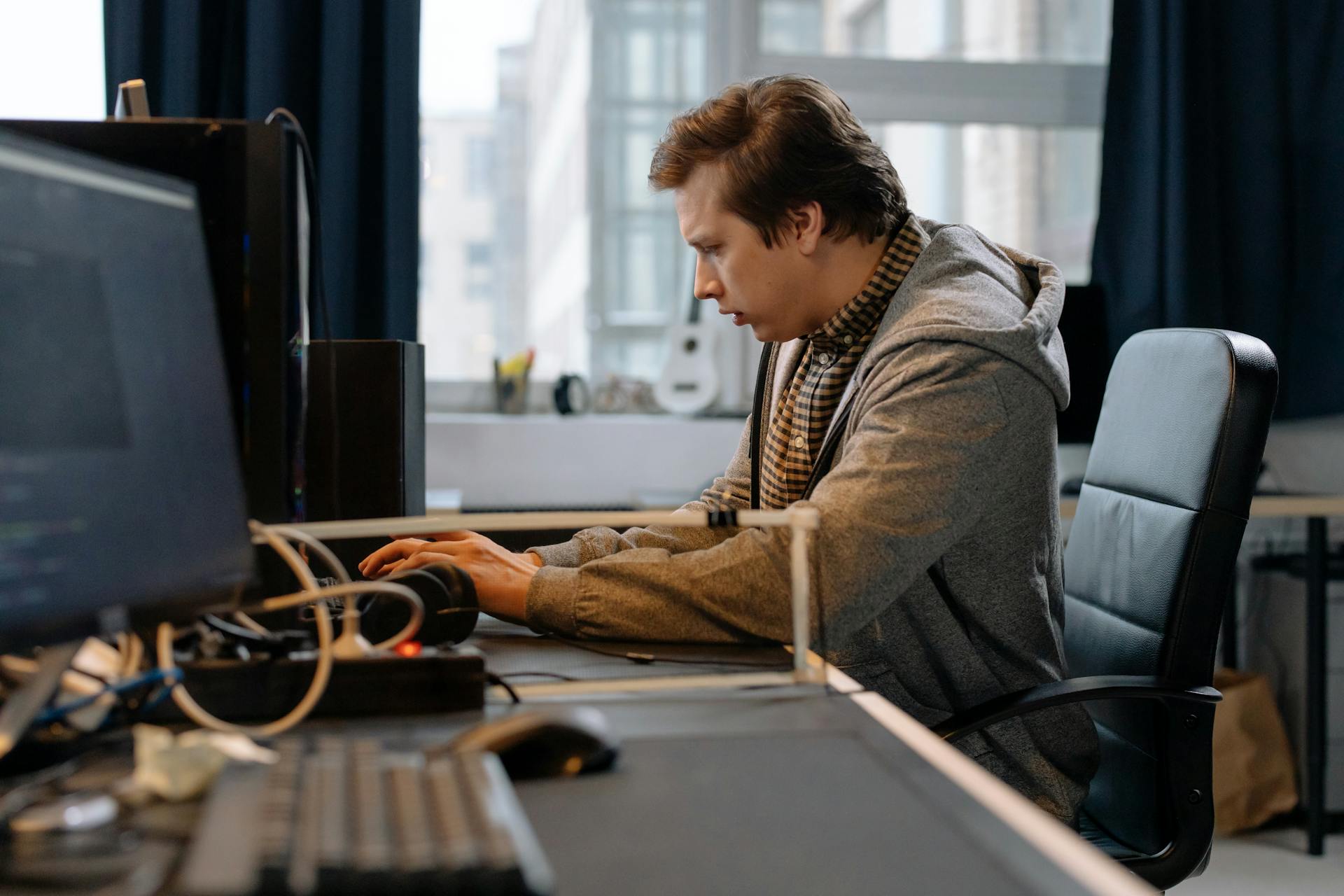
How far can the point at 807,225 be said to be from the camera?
1.43m

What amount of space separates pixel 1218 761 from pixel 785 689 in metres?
1.99

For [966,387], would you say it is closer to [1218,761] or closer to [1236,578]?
[1218,761]

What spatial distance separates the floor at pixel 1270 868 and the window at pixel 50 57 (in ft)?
9.25

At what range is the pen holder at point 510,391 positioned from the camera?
2.89 meters

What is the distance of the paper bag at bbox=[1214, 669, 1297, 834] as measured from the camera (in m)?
2.52

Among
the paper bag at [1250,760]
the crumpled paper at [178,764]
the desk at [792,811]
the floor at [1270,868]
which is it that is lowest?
the floor at [1270,868]

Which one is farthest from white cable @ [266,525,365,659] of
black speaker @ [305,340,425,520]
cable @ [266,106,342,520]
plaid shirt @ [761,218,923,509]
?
plaid shirt @ [761,218,923,509]

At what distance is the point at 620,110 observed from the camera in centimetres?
300

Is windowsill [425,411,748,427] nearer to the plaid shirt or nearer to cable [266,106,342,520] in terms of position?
the plaid shirt

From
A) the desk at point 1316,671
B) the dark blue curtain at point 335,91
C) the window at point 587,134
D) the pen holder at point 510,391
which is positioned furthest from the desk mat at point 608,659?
the window at point 587,134

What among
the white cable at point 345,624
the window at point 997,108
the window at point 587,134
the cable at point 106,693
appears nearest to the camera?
the cable at point 106,693

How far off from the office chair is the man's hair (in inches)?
15.1

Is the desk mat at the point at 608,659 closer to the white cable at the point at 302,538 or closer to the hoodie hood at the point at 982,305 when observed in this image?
the white cable at the point at 302,538

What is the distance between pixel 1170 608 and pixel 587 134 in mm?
2103
